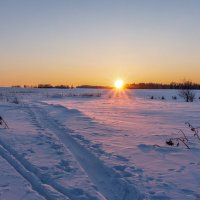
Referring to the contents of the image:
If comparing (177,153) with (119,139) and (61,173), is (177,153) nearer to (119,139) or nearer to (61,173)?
(119,139)

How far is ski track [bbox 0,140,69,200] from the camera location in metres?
5.85

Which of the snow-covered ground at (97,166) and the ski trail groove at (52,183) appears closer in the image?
the ski trail groove at (52,183)

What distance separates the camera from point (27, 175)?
6.95 m

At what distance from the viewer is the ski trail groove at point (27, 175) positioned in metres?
5.86

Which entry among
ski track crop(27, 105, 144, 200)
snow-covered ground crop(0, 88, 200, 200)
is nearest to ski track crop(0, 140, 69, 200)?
snow-covered ground crop(0, 88, 200, 200)

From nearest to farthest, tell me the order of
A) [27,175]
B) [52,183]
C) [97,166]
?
[52,183], [27,175], [97,166]

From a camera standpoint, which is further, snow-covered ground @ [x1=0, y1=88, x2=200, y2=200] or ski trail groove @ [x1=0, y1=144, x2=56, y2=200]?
snow-covered ground @ [x1=0, y1=88, x2=200, y2=200]

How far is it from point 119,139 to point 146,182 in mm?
4674

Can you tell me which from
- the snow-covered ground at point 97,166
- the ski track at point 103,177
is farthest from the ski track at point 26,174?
the ski track at point 103,177

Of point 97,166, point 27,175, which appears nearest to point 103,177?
point 97,166

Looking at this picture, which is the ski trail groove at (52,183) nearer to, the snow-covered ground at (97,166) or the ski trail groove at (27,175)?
the snow-covered ground at (97,166)

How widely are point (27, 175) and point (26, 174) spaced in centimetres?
8

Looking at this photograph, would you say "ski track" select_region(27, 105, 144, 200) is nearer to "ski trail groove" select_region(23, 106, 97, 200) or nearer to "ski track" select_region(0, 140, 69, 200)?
"ski trail groove" select_region(23, 106, 97, 200)

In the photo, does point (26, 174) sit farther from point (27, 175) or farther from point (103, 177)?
point (103, 177)
